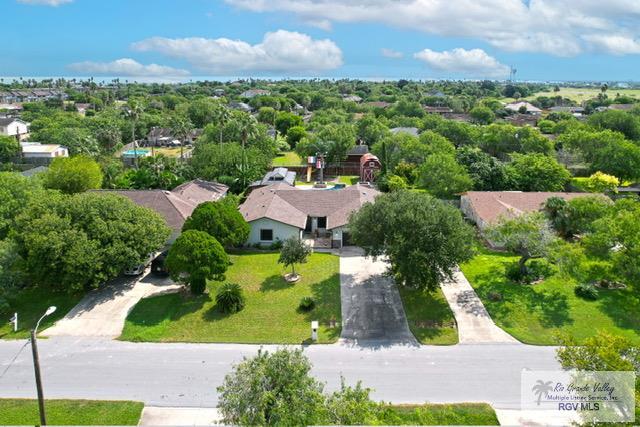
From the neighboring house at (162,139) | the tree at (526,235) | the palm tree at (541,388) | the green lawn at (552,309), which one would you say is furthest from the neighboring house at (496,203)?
the neighboring house at (162,139)

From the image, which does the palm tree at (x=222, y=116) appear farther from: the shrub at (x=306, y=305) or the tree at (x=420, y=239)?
the shrub at (x=306, y=305)

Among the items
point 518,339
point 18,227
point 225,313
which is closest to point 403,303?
point 518,339

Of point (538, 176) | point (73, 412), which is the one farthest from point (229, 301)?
point (538, 176)

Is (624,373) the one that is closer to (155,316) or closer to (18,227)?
(155,316)

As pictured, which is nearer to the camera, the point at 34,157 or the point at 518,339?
the point at 518,339

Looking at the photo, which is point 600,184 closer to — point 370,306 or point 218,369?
point 370,306
